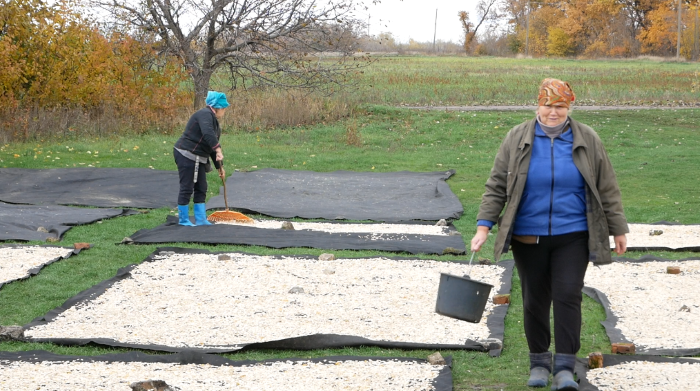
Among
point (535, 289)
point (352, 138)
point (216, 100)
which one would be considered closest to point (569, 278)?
point (535, 289)

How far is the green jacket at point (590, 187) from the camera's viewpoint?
157 inches

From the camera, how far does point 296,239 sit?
821 cm

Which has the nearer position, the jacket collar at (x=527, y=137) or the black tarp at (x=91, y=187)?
the jacket collar at (x=527, y=137)

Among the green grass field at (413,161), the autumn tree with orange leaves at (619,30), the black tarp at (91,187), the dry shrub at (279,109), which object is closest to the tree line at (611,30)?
the autumn tree with orange leaves at (619,30)

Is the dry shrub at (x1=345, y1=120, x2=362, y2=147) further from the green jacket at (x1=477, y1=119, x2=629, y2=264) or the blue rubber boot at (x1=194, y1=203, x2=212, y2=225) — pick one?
the green jacket at (x1=477, y1=119, x2=629, y2=264)

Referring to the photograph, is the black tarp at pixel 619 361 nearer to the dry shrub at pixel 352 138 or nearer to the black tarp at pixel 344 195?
the black tarp at pixel 344 195

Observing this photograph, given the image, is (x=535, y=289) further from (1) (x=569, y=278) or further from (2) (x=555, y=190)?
(2) (x=555, y=190)

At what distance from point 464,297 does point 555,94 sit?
3.74 ft

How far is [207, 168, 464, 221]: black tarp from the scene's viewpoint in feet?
32.5

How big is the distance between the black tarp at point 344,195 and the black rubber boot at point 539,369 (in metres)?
5.24

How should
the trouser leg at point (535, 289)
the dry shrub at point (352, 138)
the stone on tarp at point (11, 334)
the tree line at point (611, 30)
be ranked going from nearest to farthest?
the trouser leg at point (535, 289) < the stone on tarp at point (11, 334) < the dry shrub at point (352, 138) < the tree line at point (611, 30)

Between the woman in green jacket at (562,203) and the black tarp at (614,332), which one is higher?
the woman in green jacket at (562,203)

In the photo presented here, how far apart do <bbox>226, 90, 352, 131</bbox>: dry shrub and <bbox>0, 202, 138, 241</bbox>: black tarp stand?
8.53m

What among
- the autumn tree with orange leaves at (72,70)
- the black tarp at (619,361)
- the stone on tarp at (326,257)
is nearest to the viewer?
the black tarp at (619,361)
